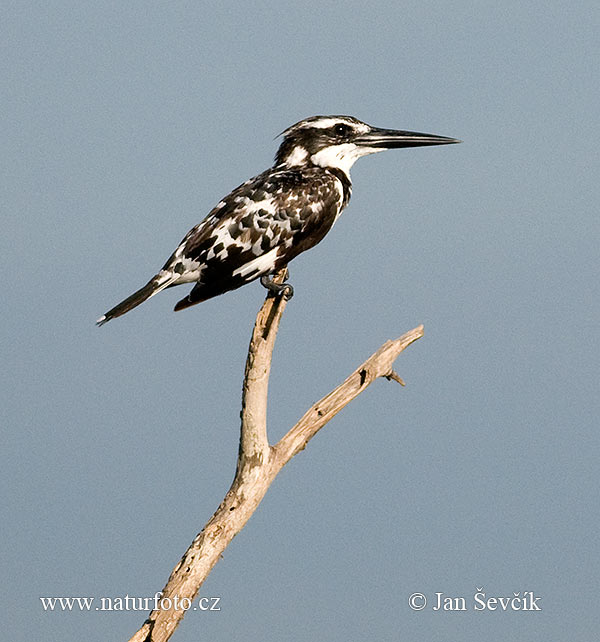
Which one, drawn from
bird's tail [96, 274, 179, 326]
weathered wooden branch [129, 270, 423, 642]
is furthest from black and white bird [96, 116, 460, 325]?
weathered wooden branch [129, 270, 423, 642]

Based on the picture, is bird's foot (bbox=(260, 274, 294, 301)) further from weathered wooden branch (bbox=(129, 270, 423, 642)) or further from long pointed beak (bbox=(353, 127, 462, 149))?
long pointed beak (bbox=(353, 127, 462, 149))

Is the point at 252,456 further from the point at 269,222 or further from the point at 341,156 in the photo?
the point at 341,156

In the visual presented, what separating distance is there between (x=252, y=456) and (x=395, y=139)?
11.4ft

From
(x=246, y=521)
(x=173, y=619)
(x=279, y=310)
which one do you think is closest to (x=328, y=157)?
(x=279, y=310)

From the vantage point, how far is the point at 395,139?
10211 mm

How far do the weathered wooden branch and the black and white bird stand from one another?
1.06 feet

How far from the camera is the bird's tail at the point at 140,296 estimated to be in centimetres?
889

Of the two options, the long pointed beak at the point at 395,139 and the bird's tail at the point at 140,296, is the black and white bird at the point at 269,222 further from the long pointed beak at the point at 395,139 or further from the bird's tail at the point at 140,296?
the long pointed beak at the point at 395,139

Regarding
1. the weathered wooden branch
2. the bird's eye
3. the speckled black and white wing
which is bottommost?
the weathered wooden branch

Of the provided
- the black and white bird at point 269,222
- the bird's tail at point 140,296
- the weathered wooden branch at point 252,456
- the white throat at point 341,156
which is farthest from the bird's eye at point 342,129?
the bird's tail at point 140,296

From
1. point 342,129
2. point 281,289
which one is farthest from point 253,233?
point 342,129

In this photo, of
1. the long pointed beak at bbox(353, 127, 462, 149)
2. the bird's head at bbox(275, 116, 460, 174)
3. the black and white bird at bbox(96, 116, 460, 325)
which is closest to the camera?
the black and white bird at bbox(96, 116, 460, 325)

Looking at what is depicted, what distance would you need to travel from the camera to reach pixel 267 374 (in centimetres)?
888

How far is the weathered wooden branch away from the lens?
8352mm
